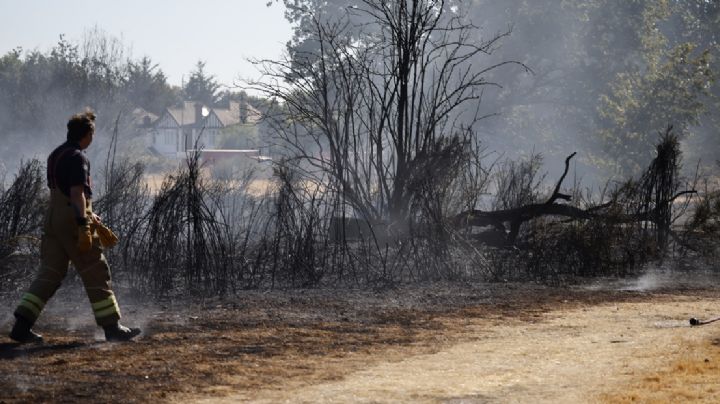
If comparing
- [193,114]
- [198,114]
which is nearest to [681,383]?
[198,114]

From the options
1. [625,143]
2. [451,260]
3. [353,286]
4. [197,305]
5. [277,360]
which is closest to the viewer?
[277,360]

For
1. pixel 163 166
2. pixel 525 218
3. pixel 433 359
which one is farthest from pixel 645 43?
pixel 433 359

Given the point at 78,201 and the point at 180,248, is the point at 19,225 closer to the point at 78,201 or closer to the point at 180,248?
the point at 180,248

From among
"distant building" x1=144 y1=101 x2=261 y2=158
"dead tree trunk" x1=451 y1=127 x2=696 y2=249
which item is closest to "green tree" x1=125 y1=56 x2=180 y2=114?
"distant building" x1=144 y1=101 x2=261 y2=158

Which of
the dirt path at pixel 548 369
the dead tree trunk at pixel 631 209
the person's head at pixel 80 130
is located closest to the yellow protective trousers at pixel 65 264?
the person's head at pixel 80 130

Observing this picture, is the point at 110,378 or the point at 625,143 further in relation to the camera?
the point at 625,143

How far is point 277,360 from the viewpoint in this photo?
7.90m

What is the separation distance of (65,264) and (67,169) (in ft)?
2.64

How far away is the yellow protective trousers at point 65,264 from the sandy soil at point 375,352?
1.05 ft

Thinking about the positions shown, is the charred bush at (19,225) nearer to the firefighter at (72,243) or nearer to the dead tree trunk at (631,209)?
the firefighter at (72,243)

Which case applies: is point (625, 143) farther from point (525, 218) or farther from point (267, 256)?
point (267, 256)

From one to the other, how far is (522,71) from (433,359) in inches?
1968

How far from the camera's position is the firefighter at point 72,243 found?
8266mm

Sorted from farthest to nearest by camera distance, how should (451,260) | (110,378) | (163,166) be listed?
1. (163,166)
2. (451,260)
3. (110,378)
